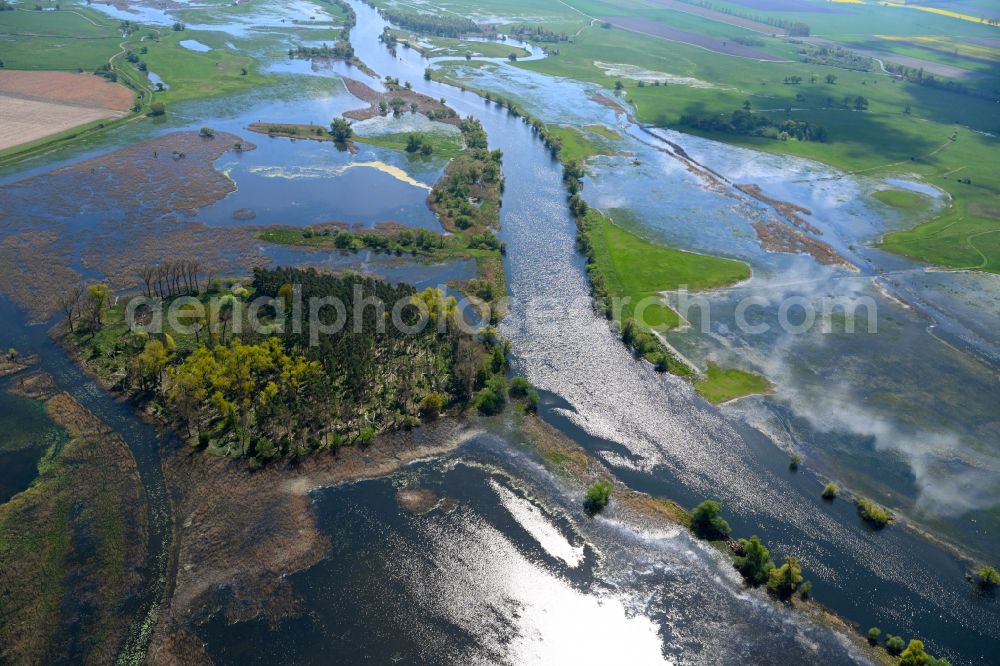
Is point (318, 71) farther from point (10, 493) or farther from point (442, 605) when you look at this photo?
point (442, 605)

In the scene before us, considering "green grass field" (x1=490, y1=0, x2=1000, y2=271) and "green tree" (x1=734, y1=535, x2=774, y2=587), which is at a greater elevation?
"green grass field" (x1=490, y1=0, x2=1000, y2=271)

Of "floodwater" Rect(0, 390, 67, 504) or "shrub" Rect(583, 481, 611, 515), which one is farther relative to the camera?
"shrub" Rect(583, 481, 611, 515)

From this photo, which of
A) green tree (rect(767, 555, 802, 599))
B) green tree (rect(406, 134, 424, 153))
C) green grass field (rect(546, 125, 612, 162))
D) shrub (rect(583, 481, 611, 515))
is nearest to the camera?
green tree (rect(767, 555, 802, 599))

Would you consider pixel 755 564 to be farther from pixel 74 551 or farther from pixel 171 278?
pixel 171 278

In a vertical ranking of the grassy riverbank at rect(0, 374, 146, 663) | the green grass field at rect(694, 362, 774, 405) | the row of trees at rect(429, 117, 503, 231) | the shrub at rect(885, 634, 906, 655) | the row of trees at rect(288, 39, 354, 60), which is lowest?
the grassy riverbank at rect(0, 374, 146, 663)

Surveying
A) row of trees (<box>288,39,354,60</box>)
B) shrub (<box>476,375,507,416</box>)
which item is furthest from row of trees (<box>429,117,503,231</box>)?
row of trees (<box>288,39,354,60</box>)

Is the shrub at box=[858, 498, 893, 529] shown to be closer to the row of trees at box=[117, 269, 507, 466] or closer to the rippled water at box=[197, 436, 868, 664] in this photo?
the rippled water at box=[197, 436, 868, 664]

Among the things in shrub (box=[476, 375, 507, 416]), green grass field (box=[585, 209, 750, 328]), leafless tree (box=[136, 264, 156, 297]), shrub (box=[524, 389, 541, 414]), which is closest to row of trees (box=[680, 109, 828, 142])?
green grass field (box=[585, 209, 750, 328])

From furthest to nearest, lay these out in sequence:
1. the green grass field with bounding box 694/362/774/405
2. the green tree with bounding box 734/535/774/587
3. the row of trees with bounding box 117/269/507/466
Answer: the green grass field with bounding box 694/362/774/405
the row of trees with bounding box 117/269/507/466
the green tree with bounding box 734/535/774/587
